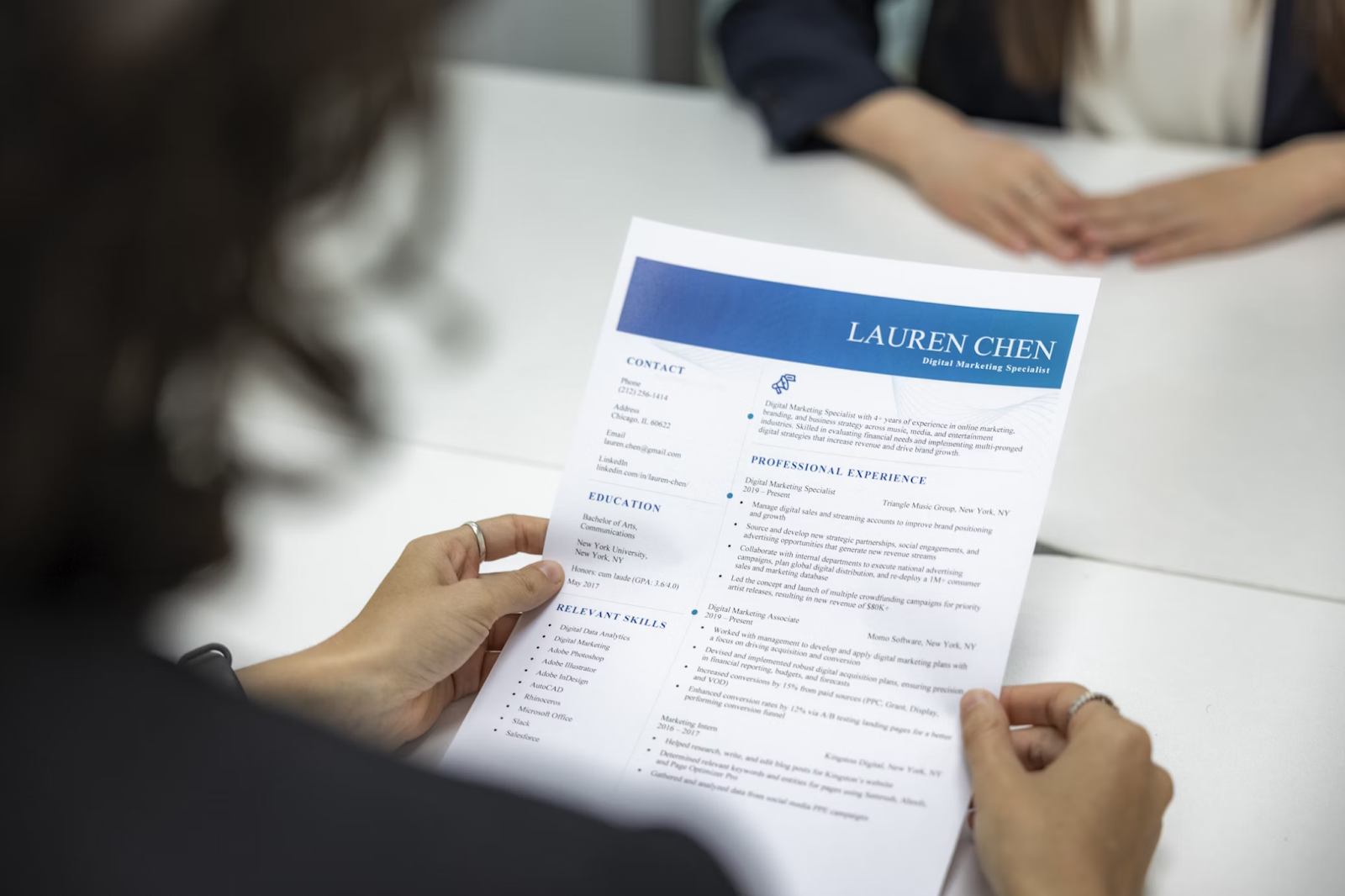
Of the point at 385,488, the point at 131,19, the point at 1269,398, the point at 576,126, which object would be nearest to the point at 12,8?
the point at 131,19

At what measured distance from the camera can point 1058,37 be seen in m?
1.12

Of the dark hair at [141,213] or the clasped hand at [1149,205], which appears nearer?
the dark hair at [141,213]

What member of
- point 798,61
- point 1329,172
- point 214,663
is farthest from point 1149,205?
point 214,663

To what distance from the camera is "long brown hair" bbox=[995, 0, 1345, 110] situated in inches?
40.8

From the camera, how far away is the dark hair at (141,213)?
26 cm

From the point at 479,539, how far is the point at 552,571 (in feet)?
0.18

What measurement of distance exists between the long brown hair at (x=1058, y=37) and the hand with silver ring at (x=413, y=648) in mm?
778

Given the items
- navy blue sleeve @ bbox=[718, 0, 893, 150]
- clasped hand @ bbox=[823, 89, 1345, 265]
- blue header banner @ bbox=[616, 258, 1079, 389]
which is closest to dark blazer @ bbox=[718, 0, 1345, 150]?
navy blue sleeve @ bbox=[718, 0, 893, 150]

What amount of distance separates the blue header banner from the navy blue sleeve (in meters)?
0.46

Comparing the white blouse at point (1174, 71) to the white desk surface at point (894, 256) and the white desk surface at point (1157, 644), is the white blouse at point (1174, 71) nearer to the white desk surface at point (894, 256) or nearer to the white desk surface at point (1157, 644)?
the white desk surface at point (894, 256)

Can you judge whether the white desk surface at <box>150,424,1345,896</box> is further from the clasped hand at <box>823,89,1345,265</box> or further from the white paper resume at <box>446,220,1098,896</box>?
the clasped hand at <box>823,89,1345,265</box>

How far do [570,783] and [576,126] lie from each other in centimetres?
79

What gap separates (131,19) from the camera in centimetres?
25

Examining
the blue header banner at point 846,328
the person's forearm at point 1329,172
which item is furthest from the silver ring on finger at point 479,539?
the person's forearm at point 1329,172
